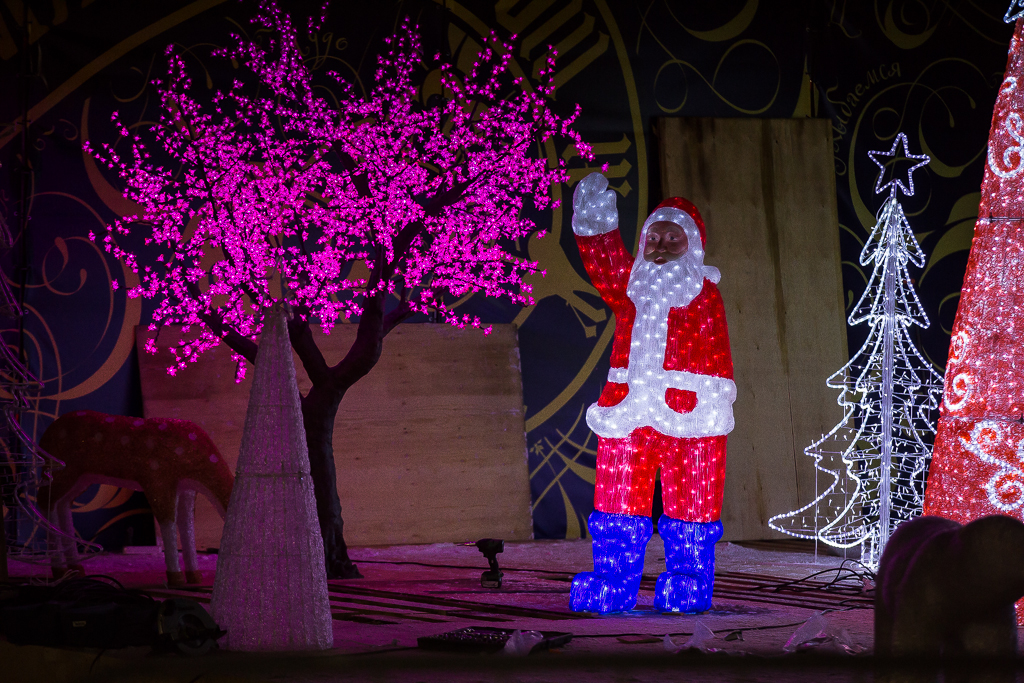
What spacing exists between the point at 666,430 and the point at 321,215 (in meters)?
2.20

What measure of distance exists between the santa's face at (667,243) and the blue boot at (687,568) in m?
1.08

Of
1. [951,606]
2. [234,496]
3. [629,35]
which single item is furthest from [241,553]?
[629,35]

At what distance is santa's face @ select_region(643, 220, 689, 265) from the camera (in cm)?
411

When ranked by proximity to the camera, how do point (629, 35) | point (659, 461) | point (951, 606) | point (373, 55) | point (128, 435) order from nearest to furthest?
point (951, 606)
point (659, 461)
point (128, 435)
point (373, 55)
point (629, 35)

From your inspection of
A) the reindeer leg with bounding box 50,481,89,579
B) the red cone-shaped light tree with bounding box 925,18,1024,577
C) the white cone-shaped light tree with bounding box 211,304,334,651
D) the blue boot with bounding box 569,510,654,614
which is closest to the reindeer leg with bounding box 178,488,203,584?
the reindeer leg with bounding box 50,481,89,579

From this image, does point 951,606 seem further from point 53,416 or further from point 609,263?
point 53,416

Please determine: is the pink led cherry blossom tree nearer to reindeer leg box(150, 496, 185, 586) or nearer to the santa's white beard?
reindeer leg box(150, 496, 185, 586)

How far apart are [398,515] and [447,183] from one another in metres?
2.09

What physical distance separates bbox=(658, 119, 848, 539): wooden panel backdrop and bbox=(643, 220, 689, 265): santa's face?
8.45 ft

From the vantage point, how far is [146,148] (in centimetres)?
598

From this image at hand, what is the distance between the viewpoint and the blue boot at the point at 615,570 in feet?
13.0

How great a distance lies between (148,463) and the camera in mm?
4562

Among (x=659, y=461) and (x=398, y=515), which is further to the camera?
(x=398, y=515)

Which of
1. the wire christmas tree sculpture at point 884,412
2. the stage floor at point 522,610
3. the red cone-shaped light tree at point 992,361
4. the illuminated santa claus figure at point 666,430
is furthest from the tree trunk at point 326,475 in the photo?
the red cone-shaped light tree at point 992,361
